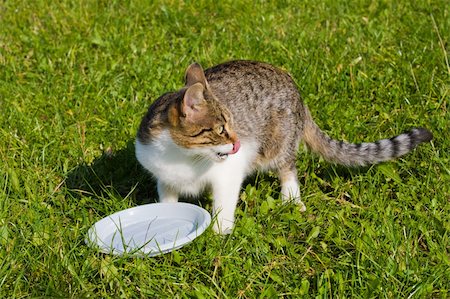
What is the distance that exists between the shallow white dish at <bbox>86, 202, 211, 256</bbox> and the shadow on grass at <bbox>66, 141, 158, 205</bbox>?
0.38 metres

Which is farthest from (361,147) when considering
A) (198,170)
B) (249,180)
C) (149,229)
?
(149,229)

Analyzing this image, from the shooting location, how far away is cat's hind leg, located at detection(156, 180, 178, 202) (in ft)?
13.9

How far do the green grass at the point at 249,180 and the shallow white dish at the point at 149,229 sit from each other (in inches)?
3.2

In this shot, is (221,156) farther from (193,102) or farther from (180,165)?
(193,102)

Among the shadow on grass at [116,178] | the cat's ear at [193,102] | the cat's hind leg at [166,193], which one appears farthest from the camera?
the shadow on grass at [116,178]

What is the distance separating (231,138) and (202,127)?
0.18 m

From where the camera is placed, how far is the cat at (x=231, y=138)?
390 cm

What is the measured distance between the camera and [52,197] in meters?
4.24

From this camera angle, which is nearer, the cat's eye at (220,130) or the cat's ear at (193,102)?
the cat's ear at (193,102)

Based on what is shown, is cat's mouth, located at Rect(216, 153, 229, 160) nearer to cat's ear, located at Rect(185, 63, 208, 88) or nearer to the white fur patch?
the white fur patch

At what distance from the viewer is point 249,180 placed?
475 centimetres

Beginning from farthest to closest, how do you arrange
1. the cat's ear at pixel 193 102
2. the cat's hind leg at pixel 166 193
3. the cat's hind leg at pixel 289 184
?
the cat's hind leg at pixel 289 184
the cat's hind leg at pixel 166 193
the cat's ear at pixel 193 102

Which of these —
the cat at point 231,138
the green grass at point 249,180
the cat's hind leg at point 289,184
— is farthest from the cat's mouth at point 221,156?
the cat's hind leg at point 289,184

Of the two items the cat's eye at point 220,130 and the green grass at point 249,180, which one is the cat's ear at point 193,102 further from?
the green grass at point 249,180
